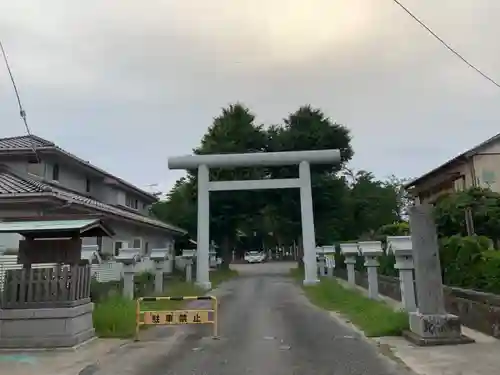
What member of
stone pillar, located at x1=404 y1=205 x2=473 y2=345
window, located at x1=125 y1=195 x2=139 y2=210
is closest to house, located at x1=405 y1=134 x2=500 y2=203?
stone pillar, located at x1=404 y1=205 x2=473 y2=345

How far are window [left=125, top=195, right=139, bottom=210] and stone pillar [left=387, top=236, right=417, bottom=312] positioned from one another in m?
21.2

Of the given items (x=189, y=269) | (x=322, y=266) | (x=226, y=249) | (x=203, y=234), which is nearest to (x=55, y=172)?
(x=203, y=234)

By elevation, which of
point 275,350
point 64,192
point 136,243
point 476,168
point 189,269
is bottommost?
point 275,350

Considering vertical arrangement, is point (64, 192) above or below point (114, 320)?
above

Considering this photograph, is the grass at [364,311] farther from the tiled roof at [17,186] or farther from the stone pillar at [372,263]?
the tiled roof at [17,186]

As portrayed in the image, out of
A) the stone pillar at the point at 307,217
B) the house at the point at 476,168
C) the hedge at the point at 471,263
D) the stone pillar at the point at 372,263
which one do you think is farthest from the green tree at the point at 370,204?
the hedge at the point at 471,263

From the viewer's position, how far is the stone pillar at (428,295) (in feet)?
31.2

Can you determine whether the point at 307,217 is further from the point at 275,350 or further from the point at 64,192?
the point at 275,350

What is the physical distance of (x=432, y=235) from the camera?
10312mm

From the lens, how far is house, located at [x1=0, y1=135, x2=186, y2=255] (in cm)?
1600

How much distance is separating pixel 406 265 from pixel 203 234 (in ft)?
52.4

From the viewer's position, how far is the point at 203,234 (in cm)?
2722

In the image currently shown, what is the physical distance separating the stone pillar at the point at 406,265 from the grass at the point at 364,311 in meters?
0.49

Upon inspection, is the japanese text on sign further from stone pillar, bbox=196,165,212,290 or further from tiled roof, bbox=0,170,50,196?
stone pillar, bbox=196,165,212,290
